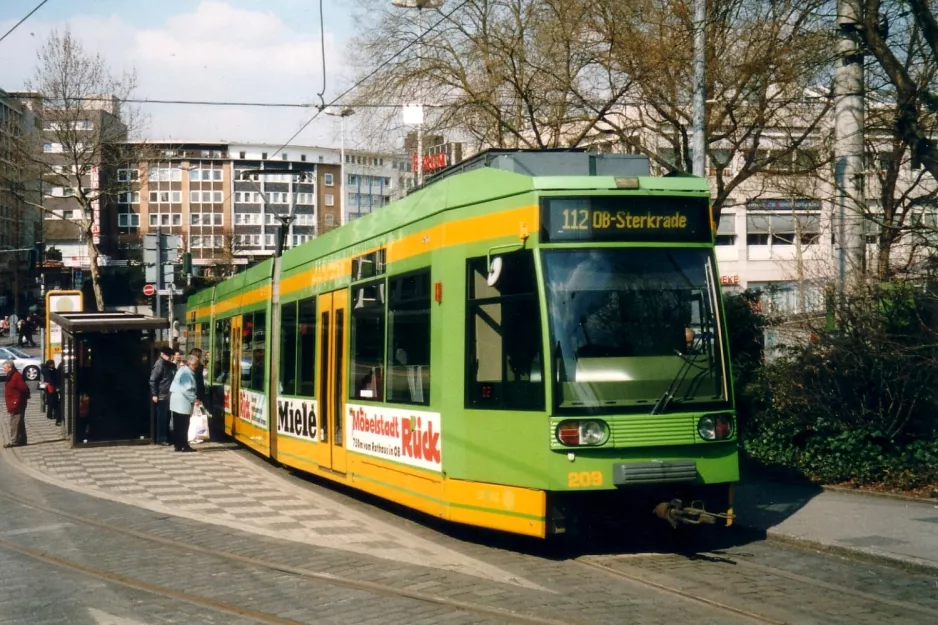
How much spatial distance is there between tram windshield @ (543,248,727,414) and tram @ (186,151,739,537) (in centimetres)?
1

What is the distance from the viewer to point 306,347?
1473 centimetres

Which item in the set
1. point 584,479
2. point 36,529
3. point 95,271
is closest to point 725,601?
point 584,479

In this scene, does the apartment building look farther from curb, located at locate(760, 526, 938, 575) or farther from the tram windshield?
curb, located at locate(760, 526, 938, 575)

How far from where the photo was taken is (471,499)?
31.5ft

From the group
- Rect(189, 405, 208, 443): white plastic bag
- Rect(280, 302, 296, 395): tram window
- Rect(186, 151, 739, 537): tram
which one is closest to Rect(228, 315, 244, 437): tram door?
Rect(189, 405, 208, 443): white plastic bag

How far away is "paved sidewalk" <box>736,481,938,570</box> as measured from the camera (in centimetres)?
929

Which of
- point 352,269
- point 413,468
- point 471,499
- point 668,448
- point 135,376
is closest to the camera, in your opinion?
point 668,448

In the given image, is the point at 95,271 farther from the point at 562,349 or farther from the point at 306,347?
the point at 562,349

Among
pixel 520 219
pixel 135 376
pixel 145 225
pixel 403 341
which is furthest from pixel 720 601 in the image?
pixel 145 225

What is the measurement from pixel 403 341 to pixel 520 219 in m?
2.25

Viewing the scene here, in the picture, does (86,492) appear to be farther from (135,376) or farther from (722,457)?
(722,457)

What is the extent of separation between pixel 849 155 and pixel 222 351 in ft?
43.6

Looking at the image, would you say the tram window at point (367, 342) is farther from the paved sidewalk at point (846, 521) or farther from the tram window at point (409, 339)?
the paved sidewalk at point (846, 521)

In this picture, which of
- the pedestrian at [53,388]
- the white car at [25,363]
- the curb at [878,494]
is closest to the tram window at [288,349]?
the curb at [878,494]
